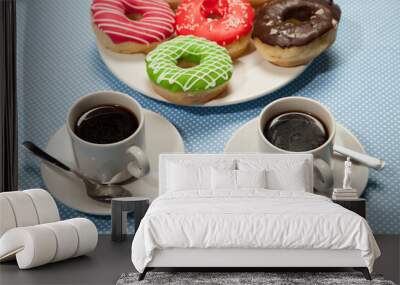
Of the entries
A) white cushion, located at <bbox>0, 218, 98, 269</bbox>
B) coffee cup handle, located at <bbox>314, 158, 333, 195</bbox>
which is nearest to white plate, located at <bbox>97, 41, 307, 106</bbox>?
coffee cup handle, located at <bbox>314, 158, 333, 195</bbox>

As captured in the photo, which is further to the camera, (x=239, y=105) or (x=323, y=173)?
(x=239, y=105)

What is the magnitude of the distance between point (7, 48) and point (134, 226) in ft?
4.59

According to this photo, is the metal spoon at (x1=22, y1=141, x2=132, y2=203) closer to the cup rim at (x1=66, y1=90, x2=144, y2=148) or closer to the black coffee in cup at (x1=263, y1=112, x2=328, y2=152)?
the cup rim at (x1=66, y1=90, x2=144, y2=148)

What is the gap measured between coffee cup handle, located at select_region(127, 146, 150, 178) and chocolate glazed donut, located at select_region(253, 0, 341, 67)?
99 centimetres

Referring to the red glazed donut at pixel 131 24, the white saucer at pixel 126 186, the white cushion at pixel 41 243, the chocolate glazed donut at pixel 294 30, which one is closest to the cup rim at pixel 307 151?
the chocolate glazed donut at pixel 294 30

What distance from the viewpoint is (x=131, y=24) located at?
4320 millimetres

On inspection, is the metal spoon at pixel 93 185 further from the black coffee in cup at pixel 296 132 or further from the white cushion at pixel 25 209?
the black coffee in cup at pixel 296 132

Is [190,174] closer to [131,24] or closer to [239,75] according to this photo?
[239,75]

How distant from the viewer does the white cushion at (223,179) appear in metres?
3.88

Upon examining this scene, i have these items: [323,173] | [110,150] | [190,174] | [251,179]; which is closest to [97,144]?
[110,150]

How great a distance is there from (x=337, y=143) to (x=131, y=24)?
1490mm

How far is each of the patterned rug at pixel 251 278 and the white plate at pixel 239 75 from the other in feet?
4.89

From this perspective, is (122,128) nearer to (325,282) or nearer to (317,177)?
(317,177)

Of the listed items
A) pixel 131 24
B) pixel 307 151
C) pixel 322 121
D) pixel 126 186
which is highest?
pixel 131 24
